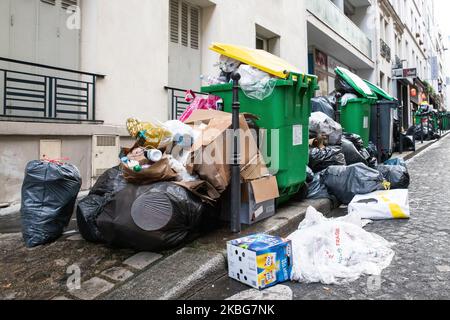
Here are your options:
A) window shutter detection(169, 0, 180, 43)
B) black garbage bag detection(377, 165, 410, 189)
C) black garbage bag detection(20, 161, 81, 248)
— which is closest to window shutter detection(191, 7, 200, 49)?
window shutter detection(169, 0, 180, 43)

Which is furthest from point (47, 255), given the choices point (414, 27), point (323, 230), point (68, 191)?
point (414, 27)

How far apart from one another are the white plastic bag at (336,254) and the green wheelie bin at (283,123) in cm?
83

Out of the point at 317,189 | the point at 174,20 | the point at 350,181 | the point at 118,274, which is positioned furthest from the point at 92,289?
the point at 174,20

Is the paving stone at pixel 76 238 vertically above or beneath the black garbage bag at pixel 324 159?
beneath

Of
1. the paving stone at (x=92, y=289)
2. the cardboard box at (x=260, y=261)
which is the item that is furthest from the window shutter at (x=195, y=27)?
the paving stone at (x=92, y=289)

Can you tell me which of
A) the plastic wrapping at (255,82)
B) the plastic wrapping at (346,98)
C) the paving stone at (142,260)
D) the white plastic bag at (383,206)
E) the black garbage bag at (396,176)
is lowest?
the paving stone at (142,260)

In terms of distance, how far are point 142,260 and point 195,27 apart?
612 cm

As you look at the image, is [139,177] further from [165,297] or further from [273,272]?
[273,272]

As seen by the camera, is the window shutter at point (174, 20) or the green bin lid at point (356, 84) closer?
the window shutter at point (174, 20)

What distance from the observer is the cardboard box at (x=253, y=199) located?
3311 mm

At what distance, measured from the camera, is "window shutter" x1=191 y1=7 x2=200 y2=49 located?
7695 millimetres

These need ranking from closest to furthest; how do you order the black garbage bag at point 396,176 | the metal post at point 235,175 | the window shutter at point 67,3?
the metal post at point 235,175 < the black garbage bag at point 396,176 < the window shutter at point 67,3

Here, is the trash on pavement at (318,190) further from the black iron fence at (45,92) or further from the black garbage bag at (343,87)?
the black garbage bag at (343,87)

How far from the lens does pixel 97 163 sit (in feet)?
18.1
